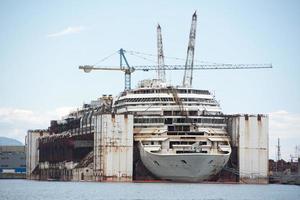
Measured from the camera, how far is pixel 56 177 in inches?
6816

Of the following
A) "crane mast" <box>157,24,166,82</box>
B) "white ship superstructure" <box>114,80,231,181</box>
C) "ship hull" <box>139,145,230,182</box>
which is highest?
"crane mast" <box>157,24,166,82</box>

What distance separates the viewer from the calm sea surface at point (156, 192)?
112 meters

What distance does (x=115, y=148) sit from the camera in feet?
465

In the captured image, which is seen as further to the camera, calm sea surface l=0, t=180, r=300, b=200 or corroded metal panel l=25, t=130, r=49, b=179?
corroded metal panel l=25, t=130, r=49, b=179

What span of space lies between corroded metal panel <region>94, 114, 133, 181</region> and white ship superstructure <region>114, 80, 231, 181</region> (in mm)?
2008

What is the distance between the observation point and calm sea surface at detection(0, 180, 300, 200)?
11156cm

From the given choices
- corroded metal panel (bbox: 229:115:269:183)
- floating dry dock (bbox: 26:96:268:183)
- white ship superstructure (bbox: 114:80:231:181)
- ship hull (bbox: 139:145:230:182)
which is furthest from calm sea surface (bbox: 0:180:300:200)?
corroded metal panel (bbox: 229:115:269:183)

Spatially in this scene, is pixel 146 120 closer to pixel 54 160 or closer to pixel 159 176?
pixel 159 176

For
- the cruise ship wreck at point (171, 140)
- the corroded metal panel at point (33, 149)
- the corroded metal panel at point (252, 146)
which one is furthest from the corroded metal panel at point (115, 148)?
the corroded metal panel at point (33, 149)

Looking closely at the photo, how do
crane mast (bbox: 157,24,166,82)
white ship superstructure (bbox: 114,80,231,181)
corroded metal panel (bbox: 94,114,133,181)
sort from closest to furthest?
white ship superstructure (bbox: 114,80,231,181), corroded metal panel (bbox: 94,114,133,181), crane mast (bbox: 157,24,166,82)

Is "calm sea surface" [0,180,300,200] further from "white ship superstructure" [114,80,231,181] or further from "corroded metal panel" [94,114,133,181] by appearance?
"corroded metal panel" [94,114,133,181]

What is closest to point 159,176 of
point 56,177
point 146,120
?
point 146,120

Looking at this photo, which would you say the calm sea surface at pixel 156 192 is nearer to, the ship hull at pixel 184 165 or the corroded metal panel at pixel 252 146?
the ship hull at pixel 184 165

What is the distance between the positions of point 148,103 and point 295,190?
25176 millimetres
